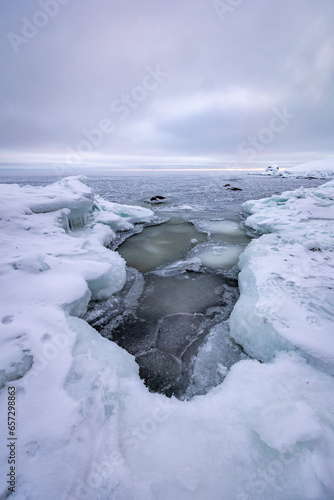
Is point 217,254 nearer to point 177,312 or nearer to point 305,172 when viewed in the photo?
point 177,312

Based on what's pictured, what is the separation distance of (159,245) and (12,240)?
451cm

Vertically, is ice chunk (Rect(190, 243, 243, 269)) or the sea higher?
ice chunk (Rect(190, 243, 243, 269))

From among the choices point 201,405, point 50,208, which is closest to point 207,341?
point 201,405

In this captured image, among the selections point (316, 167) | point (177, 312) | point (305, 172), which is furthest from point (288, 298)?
point (316, 167)

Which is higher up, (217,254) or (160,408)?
(160,408)

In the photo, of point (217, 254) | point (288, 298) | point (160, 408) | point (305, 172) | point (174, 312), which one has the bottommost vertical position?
point (174, 312)

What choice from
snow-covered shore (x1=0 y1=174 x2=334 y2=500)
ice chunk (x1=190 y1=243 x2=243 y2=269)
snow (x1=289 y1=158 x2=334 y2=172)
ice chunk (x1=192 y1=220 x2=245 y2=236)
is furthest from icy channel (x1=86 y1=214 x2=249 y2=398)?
snow (x1=289 y1=158 x2=334 y2=172)

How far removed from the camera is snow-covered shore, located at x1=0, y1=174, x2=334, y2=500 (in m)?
1.61

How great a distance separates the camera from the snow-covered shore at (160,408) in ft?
5.29

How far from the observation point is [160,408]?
2.19m

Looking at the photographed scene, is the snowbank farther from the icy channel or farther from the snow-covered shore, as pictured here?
the snow-covered shore

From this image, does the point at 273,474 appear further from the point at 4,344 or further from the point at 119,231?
the point at 119,231

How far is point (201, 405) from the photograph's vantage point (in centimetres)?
227

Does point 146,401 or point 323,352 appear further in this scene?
point 323,352
